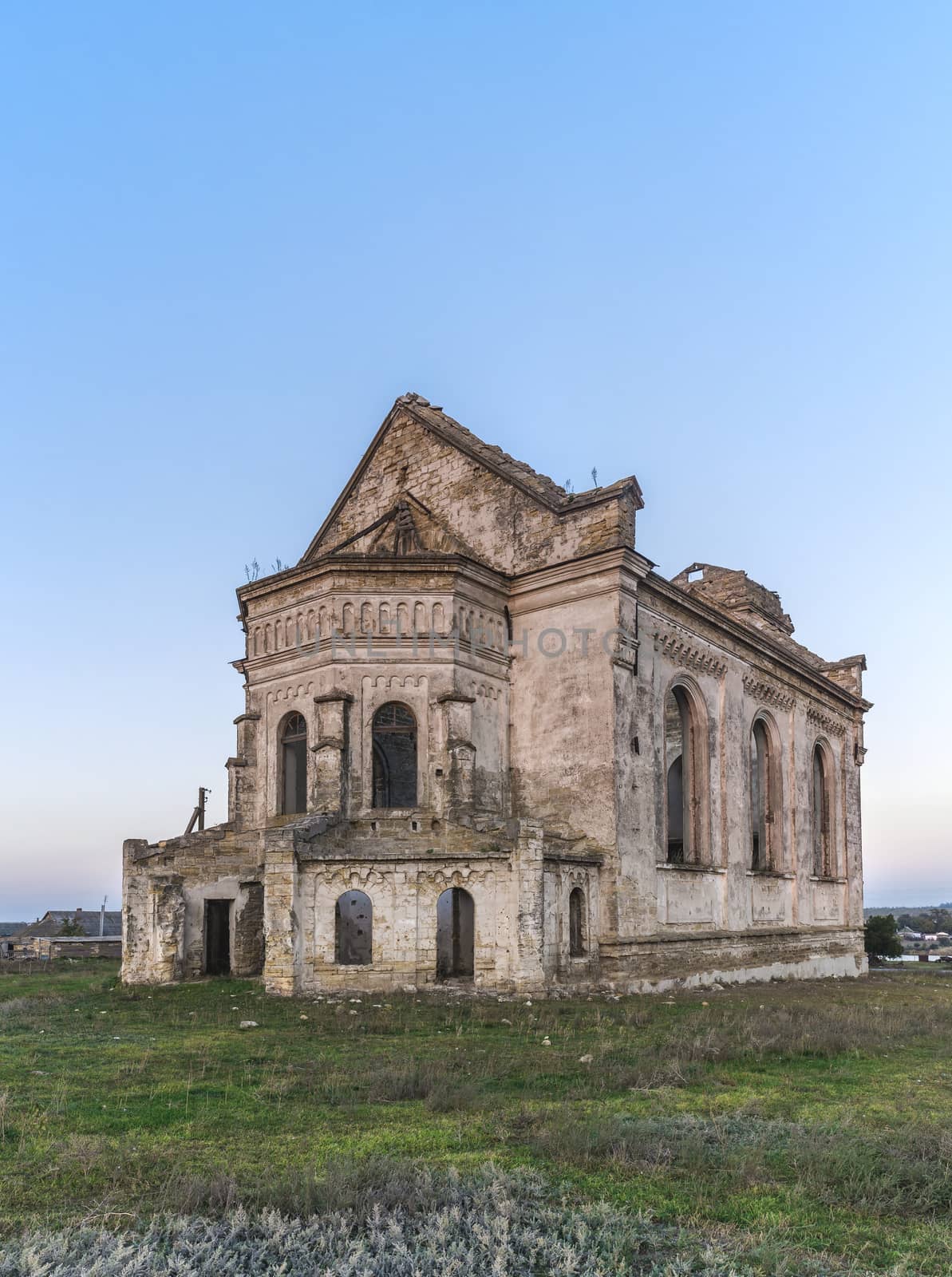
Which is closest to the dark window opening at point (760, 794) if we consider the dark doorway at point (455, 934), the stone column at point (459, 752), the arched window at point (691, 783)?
the arched window at point (691, 783)

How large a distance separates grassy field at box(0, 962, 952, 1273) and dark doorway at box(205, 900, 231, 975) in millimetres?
5189

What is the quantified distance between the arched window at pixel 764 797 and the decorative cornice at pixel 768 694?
73cm

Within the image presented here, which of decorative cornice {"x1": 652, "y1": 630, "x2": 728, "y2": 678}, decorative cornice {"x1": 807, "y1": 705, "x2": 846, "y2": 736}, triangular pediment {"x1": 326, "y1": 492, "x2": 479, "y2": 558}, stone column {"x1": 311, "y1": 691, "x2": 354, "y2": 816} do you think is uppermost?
triangular pediment {"x1": 326, "y1": 492, "x2": 479, "y2": 558}

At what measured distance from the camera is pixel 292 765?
24.9 m

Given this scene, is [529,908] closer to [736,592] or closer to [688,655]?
[688,655]

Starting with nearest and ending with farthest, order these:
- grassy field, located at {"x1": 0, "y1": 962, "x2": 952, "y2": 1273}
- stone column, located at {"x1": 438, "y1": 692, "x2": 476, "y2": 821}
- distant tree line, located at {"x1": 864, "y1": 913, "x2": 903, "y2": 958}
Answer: grassy field, located at {"x1": 0, "y1": 962, "x2": 952, "y2": 1273} → stone column, located at {"x1": 438, "y1": 692, "x2": 476, "y2": 821} → distant tree line, located at {"x1": 864, "y1": 913, "x2": 903, "y2": 958}

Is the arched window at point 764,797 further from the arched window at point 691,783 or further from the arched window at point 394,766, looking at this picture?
the arched window at point 394,766

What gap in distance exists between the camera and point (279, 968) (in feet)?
60.1

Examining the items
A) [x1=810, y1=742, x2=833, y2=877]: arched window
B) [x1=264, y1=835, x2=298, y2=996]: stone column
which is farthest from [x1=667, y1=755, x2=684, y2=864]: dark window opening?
[x1=264, y1=835, x2=298, y2=996]: stone column

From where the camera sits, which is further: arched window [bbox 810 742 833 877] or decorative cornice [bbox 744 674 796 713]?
arched window [bbox 810 742 833 877]

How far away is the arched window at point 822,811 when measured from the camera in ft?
115

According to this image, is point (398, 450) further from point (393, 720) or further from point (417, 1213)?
point (417, 1213)

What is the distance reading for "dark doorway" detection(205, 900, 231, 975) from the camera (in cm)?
2155

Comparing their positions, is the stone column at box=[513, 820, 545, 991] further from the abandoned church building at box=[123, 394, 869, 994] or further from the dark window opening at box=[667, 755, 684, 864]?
the dark window opening at box=[667, 755, 684, 864]
